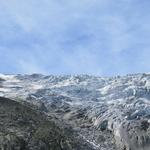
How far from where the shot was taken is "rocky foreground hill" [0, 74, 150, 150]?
3481cm

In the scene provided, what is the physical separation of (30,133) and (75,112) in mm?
15704

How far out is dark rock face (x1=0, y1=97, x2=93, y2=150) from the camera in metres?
31.8

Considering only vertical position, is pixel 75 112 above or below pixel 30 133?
above

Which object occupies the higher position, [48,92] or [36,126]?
[48,92]

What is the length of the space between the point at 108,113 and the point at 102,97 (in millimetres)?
8652

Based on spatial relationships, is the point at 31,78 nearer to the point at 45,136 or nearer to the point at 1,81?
the point at 1,81

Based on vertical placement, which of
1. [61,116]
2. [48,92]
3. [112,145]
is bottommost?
[112,145]

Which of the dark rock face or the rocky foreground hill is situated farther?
the rocky foreground hill

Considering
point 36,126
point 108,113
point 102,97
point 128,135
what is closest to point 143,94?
point 102,97

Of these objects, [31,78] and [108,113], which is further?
[31,78]

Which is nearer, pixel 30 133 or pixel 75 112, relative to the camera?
pixel 30 133

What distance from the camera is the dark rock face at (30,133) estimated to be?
104 ft

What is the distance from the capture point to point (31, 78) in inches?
2665

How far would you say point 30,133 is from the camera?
34.2 metres
